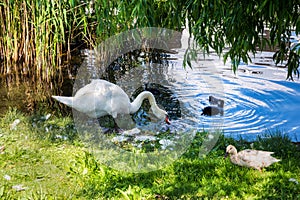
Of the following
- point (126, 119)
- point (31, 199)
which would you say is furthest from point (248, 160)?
point (126, 119)

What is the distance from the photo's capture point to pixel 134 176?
339 centimetres

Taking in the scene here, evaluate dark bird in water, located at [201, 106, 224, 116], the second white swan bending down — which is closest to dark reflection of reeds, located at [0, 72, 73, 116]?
the second white swan bending down

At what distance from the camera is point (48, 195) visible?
10.3 ft

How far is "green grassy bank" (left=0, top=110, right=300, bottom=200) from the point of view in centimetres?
304

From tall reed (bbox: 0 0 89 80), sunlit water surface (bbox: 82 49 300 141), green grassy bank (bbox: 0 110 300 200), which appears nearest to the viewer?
green grassy bank (bbox: 0 110 300 200)

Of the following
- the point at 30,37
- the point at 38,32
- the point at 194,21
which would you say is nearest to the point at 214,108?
the point at 194,21

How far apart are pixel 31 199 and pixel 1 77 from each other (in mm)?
4870

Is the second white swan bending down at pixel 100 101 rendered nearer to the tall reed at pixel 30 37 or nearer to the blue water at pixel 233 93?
the blue water at pixel 233 93

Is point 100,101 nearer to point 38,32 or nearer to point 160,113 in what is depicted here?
point 160,113

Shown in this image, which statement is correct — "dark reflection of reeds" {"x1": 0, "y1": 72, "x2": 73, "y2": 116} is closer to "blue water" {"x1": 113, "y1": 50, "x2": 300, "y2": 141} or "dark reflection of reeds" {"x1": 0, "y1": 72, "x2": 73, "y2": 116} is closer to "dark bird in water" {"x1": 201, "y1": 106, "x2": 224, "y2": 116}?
"blue water" {"x1": 113, "y1": 50, "x2": 300, "y2": 141}

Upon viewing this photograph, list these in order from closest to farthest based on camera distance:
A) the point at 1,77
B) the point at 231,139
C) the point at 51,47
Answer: the point at 231,139 < the point at 51,47 < the point at 1,77

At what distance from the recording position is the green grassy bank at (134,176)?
3039mm

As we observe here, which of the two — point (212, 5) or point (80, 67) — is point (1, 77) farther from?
point (212, 5)

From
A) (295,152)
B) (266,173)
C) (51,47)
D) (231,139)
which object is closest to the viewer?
(266,173)
